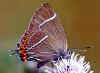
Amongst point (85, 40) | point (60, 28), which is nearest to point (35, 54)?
point (60, 28)

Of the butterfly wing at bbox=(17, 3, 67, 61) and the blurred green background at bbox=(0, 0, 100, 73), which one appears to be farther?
the blurred green background at bbox=(0, 0, 100, 73)

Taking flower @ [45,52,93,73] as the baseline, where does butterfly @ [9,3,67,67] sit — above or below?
above

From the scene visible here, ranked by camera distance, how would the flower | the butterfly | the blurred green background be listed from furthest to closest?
the blurred green background
the flower
the butterfly

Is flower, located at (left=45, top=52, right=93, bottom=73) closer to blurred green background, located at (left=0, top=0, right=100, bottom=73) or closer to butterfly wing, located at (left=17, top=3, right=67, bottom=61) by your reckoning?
butterfly wing, located at (left=17, top=3, right=67, bottom=61)

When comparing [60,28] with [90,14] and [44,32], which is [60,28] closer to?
[44,32]

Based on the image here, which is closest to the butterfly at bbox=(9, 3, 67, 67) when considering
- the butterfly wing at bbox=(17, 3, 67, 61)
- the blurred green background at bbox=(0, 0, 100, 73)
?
the butterfly wing at bbox=(17, 3, 67, 61)

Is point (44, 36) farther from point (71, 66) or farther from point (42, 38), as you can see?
point (71, 66)

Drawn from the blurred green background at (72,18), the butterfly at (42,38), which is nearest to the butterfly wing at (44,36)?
the butterfly at (42,38)

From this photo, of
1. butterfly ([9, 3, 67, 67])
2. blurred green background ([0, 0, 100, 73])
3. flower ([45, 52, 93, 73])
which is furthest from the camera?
blurred green background ([0, 0, 100, 73])

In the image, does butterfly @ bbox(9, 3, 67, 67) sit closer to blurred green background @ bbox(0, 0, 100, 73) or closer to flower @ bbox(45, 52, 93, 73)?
flower @ bbox(45, 52, 93, 73)
